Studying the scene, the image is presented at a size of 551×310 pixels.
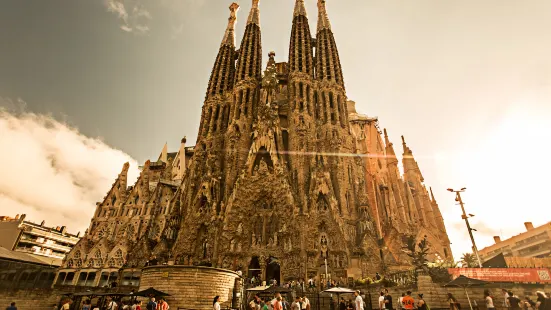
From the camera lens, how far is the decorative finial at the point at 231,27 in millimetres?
47219

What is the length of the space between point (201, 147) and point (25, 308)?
21086 mm

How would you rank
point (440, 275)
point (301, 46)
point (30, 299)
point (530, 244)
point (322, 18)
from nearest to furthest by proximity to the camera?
point (440, 275) < point (30, 299) < point (301, 46) < point (322, 18) < point (530, 244)

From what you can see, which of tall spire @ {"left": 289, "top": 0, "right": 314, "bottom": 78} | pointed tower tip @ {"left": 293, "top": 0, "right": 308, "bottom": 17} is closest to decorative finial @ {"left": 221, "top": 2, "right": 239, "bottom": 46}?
tall spire @ {"left": 289, "top": 0, "right": 314, "bottom": 78}

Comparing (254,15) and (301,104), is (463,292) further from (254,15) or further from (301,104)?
(254,15)

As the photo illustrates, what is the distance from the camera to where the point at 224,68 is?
43906mm

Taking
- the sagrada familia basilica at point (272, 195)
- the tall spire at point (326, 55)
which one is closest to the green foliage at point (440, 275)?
the sagrada familia basilica at point (272, 195)

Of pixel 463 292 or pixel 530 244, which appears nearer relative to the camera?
pixel 463 292

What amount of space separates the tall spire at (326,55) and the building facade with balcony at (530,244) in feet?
111

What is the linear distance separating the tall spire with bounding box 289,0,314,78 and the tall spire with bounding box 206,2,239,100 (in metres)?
9.15

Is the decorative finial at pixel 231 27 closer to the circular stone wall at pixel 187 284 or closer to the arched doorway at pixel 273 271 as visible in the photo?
the arched doorway at pixel 273 271

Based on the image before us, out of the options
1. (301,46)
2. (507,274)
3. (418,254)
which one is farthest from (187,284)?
(301,46)

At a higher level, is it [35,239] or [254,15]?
[254,15]

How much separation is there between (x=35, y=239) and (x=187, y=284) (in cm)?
4731

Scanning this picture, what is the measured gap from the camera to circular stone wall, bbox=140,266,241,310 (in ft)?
49.0
